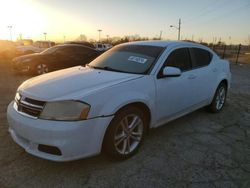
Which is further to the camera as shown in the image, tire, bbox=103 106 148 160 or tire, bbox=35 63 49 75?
tire, bbox=35 63 49 75

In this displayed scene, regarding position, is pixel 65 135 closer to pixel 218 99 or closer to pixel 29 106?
pixel 29 106

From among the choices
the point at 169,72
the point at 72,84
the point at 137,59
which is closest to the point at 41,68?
the point at 137,59

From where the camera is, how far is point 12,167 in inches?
123

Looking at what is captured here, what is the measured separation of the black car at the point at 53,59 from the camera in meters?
10.5

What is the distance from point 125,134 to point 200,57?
2.42 m

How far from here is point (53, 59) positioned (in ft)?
35.6

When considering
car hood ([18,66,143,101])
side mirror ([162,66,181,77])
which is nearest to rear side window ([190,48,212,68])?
side mirror ([162,66,181,77])

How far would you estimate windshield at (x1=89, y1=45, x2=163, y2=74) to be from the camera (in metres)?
3.81

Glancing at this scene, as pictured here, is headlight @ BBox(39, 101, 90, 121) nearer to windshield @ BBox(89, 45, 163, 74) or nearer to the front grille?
the front grille

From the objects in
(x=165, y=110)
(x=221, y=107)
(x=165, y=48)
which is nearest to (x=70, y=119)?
(x=165, y=110)

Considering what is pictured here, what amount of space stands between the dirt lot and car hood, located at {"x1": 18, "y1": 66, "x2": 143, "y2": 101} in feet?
2.98

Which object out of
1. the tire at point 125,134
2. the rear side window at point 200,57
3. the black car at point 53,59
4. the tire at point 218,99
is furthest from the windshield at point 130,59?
the black car at point 53,59

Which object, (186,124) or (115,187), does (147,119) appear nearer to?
(115,187)

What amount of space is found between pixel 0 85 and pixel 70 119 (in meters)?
6.36
